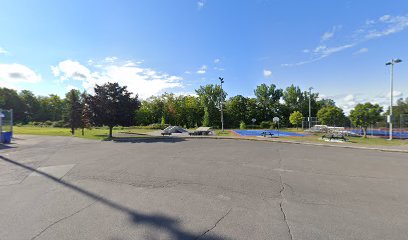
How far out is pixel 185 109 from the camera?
54844 millimetres

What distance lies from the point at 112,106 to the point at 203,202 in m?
22.6

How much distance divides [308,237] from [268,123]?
50.5 m

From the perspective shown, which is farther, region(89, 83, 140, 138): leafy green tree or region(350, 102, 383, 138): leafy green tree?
region(350, 102, 383, 138): leafy green tree

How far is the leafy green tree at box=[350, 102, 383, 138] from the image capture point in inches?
Result: 1048

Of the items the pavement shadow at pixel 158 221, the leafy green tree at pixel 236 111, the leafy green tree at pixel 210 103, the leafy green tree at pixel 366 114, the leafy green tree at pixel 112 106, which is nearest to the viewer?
the pavement shadow at pixel 158 221

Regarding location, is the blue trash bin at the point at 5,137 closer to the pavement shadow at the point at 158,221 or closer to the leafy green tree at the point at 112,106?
the leafy green tree at the point at 112,106

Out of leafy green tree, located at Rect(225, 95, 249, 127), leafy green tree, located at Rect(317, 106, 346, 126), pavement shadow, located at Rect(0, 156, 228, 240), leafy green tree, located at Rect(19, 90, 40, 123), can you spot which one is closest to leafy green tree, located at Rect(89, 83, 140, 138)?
pavement shadow, located at Rect(0, 156, 228, 240)

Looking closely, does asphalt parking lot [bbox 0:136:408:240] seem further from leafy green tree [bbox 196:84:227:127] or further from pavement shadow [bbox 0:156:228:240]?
leafy green tree [bbox 196:84:227:127]

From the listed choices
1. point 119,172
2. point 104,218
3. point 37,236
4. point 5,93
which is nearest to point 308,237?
point 104,218

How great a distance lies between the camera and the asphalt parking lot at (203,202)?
3602 millimetres

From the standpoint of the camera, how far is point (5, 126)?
19.8m

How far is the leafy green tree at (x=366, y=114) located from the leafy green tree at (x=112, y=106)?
29.1m

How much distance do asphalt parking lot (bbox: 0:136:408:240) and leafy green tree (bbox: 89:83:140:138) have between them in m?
16.0

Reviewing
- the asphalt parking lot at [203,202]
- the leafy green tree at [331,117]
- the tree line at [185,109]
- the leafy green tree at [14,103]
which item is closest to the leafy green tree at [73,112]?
the tree line at [185,109]
